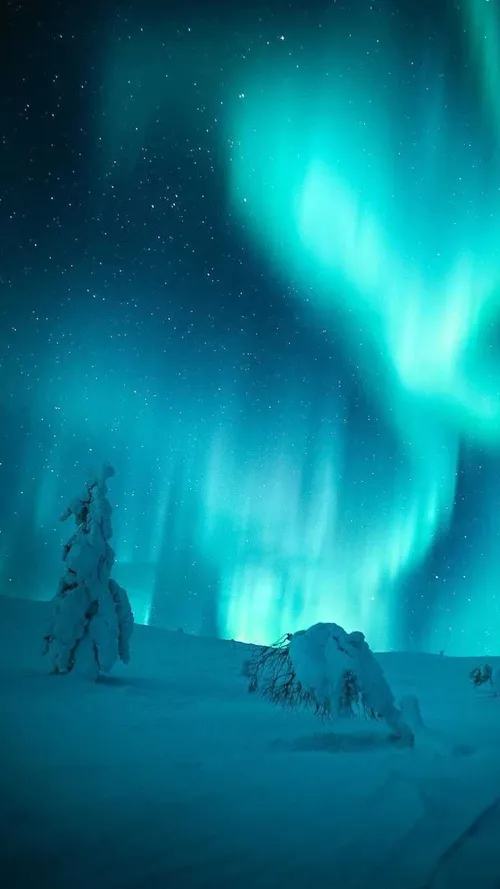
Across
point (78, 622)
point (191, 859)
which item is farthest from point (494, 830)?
point (78, 622)

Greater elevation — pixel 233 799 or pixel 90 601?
pixel 90 601

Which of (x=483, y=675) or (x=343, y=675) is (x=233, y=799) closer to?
(x=343, y=675)

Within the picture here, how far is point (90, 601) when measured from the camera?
1869 cm

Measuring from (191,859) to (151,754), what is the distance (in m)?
4.32

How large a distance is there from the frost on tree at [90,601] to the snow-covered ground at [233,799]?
352cm

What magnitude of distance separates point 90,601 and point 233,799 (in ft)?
44.2

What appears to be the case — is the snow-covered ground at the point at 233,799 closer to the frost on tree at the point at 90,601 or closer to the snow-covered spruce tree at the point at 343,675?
the snow-covered spruce tree at the point at 343,675

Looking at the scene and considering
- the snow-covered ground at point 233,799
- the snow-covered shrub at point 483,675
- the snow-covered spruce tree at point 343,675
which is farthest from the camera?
the snow-covered shrub at point 483,675

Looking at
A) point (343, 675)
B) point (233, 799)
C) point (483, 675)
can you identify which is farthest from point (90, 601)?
point (483, 675)

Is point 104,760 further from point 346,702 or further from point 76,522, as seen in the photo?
point 76,522

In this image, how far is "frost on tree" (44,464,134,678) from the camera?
58.6ft

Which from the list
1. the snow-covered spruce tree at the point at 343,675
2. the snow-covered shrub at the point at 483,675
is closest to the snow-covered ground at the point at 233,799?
the snow-covered spruce tree at the point at 343,675

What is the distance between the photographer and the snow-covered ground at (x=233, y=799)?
485cm

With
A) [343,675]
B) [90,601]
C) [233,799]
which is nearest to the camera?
[233,799]
